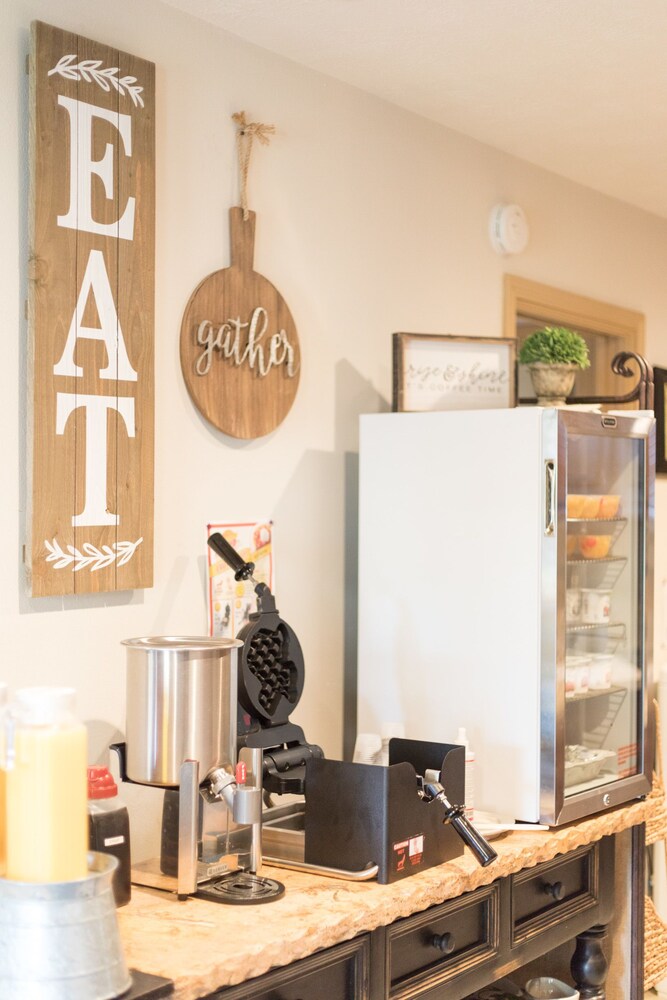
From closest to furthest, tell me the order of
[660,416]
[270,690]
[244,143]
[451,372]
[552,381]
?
[270,690]
[244,143]
[552,381]
[451,372]
[660,416]

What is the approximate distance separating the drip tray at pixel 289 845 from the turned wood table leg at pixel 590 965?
2.85 ft

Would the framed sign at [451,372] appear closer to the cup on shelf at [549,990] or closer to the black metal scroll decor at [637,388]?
the black metal scroll decor at [637,388]

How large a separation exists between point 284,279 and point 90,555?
93cm

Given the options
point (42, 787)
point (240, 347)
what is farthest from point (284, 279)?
point (42, 787)

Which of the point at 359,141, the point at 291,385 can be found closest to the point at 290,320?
the point at 291,385

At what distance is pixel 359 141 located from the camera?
309 cm

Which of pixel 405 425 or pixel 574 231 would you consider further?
pixel 574 231

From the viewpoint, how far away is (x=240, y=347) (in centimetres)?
274

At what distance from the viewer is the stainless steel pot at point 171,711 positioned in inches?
81.9

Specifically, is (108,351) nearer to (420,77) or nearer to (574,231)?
(420,77)

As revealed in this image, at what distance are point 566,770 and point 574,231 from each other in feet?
6.33

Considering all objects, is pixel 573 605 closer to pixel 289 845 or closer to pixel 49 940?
pixel 289 845

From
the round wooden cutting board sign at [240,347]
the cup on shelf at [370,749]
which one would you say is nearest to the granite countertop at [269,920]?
the cup on shelf at [370,749]

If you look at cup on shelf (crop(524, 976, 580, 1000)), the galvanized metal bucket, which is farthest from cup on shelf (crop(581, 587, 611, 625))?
the galvanized metal bucket
